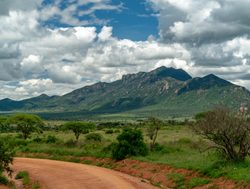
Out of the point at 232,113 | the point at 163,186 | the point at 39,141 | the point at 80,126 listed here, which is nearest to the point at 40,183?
the point at 163,186

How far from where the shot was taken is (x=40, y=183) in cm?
3152

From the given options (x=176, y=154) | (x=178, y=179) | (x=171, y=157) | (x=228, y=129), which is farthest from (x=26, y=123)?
(x=228, y=129)

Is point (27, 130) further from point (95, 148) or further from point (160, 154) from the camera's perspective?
point (160, 154)

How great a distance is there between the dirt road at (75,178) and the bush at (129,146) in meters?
4.50

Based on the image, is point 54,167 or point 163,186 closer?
point 163,186

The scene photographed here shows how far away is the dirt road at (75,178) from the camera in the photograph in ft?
97.2

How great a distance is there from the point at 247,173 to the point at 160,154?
59.3ft

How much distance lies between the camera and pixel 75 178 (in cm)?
3322

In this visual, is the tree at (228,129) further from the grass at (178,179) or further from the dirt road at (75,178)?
the dirt road at (75,178)

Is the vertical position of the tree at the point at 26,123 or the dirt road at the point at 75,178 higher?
the tree at the point at 26,123

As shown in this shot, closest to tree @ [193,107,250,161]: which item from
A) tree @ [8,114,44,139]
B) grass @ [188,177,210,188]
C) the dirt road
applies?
grass @ [188,177,210,188]

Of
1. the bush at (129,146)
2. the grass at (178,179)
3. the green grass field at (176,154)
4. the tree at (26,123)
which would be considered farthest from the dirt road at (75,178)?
the tree at (26,123)

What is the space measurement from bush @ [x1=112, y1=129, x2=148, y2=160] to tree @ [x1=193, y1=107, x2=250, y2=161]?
13.9 meters

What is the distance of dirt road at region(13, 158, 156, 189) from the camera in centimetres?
2962
